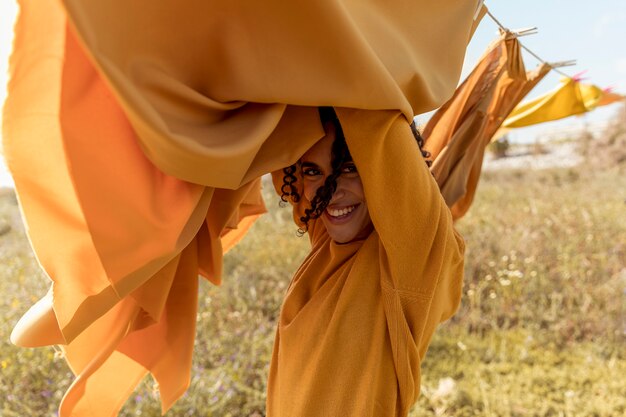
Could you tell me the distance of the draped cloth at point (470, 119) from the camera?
1.84 m

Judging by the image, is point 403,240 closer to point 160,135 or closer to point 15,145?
point 160,135

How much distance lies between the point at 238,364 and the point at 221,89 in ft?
8.05

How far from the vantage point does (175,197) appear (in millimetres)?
1077

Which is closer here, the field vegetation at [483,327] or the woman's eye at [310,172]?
the woman's eye at [310,172]

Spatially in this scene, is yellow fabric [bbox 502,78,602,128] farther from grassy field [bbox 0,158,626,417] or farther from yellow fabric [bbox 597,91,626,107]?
grassy field [bbox 0,158,626,417]

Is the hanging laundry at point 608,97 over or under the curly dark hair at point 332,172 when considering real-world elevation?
under

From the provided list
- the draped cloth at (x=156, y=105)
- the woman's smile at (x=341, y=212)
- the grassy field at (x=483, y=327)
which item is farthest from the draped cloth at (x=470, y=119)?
the grassy field at (x=483, y=327)

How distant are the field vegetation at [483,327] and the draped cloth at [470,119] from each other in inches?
60.6

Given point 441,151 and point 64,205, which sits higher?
point 64,205

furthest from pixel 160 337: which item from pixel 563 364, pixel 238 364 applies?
pixel 563 364

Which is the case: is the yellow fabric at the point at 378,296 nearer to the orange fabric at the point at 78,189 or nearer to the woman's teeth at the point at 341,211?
the woman's teeth at the point at 341,211

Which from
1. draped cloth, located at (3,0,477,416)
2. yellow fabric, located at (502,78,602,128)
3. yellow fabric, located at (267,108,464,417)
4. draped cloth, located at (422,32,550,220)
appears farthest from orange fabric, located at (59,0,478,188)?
yellow fabric, located at (502,78,602,128)

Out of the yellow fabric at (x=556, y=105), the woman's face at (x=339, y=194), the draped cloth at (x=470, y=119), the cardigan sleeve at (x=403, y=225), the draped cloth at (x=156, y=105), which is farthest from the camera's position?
the yellow fabric at (x=556, y=105)

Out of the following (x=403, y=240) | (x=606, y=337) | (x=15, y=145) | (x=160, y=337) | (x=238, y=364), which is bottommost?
(x=606, y=337)
